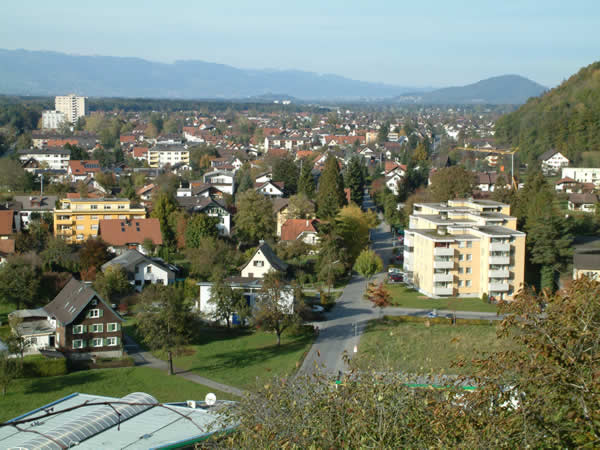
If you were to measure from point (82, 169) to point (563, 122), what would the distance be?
113 feet

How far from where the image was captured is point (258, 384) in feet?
21.2

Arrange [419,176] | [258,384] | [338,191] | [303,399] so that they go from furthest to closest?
[419,176] → [338,191] → [258,384] → [303,399]

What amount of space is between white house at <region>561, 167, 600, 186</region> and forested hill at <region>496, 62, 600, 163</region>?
333cm

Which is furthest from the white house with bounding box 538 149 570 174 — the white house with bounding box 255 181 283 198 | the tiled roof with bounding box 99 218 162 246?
the tiled roof with bounding box 99 218 162 246

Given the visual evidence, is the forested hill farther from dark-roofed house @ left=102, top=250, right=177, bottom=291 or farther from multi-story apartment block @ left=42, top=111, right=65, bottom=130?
multi-story apartment block @ left=42, top=111, right=65, bottom=130

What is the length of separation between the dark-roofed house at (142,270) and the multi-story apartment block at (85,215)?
4.68m

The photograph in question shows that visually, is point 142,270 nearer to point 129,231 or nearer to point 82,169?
point 129,231

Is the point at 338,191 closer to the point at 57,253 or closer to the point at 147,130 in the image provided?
the point at 57,253

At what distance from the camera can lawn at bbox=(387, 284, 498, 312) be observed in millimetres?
18844

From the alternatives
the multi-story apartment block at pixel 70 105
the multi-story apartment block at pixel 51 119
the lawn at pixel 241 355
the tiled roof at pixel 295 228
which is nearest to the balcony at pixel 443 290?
the lawn at pixel 241 355

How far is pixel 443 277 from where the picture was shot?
787 inches

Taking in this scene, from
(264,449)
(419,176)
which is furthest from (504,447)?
(419,176)

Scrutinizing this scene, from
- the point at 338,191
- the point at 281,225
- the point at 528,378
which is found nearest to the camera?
the point at 528,378

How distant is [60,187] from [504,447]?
32.0m
